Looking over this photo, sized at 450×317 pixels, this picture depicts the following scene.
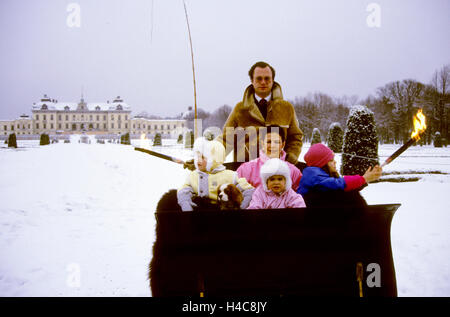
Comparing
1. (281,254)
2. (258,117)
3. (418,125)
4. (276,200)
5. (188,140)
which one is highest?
(188,140)

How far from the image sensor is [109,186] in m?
9.01

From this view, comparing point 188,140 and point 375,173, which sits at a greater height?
point 188,140

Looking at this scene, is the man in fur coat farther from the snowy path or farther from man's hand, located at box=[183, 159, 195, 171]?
the snowy path

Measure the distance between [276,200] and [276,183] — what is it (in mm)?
142

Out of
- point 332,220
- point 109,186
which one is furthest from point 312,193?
point 109,186

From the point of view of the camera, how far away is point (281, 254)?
167 cm

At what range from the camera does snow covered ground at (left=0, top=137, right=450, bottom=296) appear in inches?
132

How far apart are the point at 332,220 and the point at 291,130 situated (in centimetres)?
179

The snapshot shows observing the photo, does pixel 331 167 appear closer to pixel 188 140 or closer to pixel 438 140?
pixel 438 140

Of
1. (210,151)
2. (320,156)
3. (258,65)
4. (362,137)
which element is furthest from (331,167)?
(362,137)

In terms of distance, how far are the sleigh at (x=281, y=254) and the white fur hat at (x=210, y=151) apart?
71 cm

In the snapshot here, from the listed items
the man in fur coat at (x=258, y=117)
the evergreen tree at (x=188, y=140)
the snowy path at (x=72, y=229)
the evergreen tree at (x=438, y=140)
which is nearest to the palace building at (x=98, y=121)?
the evergreen tree at (x=188, y=140)

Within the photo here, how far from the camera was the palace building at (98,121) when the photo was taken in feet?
166
